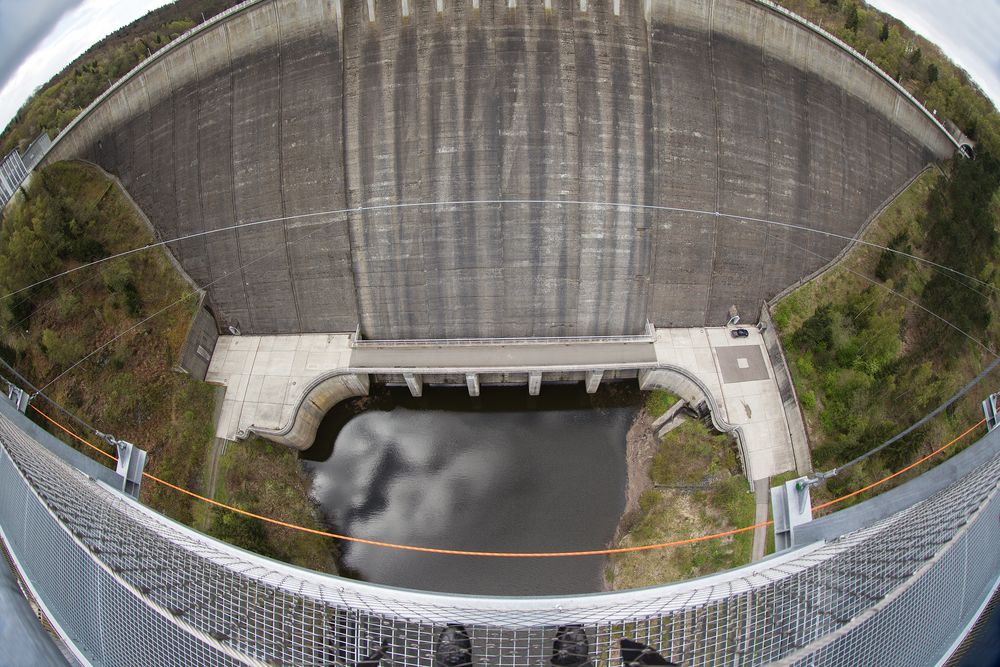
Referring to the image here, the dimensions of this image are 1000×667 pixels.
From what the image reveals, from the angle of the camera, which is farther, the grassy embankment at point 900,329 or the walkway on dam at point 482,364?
the walkway on dam at point 482,364

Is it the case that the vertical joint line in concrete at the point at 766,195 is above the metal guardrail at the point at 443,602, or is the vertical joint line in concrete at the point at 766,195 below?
above

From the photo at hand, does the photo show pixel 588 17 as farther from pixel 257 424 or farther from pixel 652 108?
pixel 257 424

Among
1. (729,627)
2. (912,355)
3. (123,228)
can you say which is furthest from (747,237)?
(123,228)

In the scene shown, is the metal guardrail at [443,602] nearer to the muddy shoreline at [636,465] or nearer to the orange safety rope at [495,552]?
the orange safety rope at [495,552]

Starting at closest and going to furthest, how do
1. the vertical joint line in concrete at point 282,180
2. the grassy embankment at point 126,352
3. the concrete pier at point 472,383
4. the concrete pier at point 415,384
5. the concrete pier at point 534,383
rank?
the grassy embankment at point 126,352 → the concrete pier at point 534,383 → the concrete pier at point 472,383 → the concrete pier at point 415,384 → the vertical joint line in concrete at point 282,180

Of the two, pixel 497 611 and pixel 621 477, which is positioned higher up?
pixel 621 477

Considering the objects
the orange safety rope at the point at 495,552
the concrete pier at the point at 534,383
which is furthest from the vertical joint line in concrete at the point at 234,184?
the concrete pier at the point at 534,383

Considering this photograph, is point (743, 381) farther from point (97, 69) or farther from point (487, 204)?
point (97, 69)
